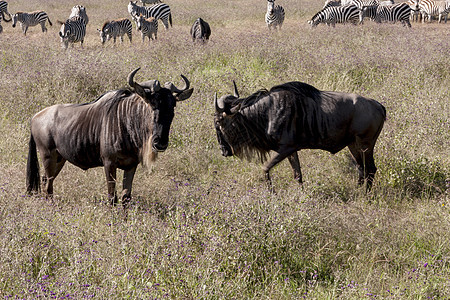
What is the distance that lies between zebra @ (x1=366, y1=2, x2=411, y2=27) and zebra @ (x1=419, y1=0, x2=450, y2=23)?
364 centimetres

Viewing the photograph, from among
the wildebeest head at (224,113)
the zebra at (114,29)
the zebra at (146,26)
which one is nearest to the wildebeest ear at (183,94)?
the wildebeest head at (224,113)

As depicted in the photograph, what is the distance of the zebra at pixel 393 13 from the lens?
20.1 meters

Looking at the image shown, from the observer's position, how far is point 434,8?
2336 cm

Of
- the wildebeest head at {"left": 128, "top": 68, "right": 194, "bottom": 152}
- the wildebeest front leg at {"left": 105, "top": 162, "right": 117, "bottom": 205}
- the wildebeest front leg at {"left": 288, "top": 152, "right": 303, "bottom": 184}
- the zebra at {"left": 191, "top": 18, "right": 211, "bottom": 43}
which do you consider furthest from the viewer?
the zebra at {"left": 191, "top": 18, "right": 211, "bottom": 43}

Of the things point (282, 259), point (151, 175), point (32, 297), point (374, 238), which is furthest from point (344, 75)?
point (32, 297)

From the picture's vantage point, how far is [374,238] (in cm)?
402

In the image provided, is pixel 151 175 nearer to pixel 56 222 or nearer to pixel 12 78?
pixel 56 222

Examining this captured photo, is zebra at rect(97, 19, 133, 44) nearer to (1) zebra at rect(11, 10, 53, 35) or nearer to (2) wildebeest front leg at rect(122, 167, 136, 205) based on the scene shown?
(1) zebra at rect(11, 10, 53, 35)

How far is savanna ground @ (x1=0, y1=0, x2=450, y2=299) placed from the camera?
334 cm

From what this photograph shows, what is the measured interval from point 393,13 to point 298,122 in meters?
17.2

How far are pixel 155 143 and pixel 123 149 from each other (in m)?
0.43

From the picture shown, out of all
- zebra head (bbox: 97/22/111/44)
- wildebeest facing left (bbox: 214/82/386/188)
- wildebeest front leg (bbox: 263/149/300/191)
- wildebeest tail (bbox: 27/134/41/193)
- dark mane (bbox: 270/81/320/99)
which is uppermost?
dark mane (bbox: 270/81/320/99)

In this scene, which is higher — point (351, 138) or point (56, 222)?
point (351, 138)

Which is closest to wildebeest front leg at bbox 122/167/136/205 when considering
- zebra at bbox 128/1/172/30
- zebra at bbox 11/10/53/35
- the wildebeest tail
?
the wildebeest tail
